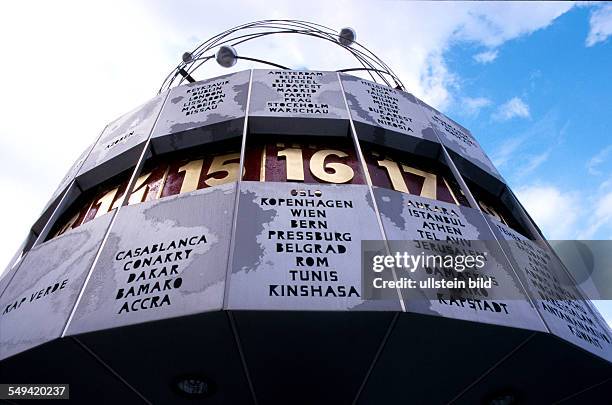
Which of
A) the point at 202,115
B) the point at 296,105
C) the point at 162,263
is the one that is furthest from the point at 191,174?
the point at 162,263

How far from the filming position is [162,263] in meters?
5.19

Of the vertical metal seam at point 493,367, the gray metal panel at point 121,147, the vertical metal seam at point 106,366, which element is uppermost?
the gray metal panel at point 121,147

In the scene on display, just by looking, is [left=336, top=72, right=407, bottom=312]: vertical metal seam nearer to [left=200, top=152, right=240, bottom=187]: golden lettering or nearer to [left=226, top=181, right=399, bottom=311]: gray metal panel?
[left=226, top=181, right=399, bottom=311]: gray metal panel

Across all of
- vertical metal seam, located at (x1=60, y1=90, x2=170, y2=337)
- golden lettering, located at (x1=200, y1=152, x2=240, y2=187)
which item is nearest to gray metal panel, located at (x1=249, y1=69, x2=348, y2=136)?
golden lettering, located at (x1=200, y1=152, x2=240, y2=187)

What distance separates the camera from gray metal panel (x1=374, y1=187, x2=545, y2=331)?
4.86m

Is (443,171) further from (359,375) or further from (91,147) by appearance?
(91,147)

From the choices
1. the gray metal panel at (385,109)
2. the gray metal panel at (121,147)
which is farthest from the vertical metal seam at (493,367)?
the gray metal panel at (121,147)

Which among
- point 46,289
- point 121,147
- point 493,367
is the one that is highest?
point 121,147

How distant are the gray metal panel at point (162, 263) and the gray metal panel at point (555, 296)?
3.48 metres

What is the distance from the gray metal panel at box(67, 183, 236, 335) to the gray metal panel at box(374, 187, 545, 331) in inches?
73.8

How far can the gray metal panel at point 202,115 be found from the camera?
25.1 feet

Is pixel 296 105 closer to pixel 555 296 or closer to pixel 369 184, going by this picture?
pixel 369 184

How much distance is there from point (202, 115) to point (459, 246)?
176 inches

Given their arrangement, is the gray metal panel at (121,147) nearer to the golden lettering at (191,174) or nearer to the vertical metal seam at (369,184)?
the golden lettering at (191,174)
